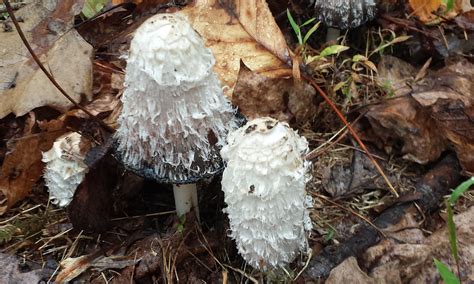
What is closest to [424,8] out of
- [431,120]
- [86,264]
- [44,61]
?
[431,120]

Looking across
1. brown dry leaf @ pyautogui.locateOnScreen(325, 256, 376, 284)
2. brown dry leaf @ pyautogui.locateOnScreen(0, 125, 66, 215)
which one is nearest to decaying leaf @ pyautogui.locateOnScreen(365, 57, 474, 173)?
brown dry leaf @ pyautogui.locateOnScreen(325, 256, 376, 284)

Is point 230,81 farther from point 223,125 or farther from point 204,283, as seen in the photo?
point 204,283

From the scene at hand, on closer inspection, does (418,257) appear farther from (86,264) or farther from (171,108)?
(86,264)

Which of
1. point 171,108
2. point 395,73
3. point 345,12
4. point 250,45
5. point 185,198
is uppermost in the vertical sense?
point 171,108

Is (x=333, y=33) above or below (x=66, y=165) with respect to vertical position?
below

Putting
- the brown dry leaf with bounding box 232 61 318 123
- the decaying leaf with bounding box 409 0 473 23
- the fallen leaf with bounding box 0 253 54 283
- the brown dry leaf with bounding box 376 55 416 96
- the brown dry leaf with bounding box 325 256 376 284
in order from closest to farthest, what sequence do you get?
the brown dry leaf with bounding box 325 256 376 284 < the fallen leaf with bounding box 0 253 54 283 < the brown dry leaf with bounding box 232 61 318 123 < the brown dry leaf with bounding box 376 55 416 96 < the decaying leaf with bounding box 409 0 473 23

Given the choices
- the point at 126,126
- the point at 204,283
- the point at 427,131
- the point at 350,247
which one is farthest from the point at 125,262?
the point at 427,131

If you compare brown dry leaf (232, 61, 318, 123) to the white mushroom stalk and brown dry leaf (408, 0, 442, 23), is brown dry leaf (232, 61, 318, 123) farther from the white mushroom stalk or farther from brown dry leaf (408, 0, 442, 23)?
brown dry leaf (408, 0, 442, 23)
